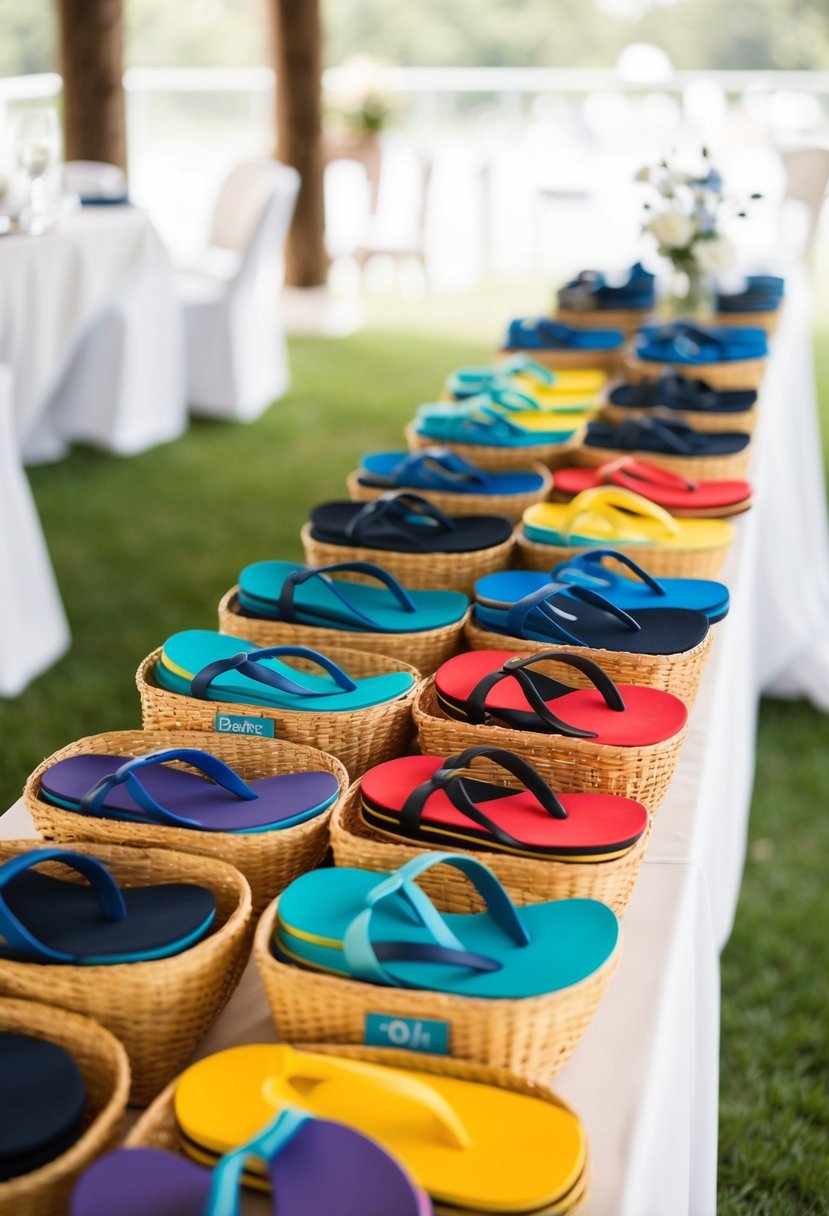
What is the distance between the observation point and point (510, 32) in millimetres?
20406

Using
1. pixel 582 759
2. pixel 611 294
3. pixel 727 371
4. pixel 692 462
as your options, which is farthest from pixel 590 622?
pixel 611 294

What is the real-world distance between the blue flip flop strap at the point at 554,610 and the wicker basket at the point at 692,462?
508 millimetres

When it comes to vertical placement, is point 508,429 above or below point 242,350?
above

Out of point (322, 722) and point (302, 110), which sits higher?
point (302, 110)

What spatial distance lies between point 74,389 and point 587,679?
3.38 meters

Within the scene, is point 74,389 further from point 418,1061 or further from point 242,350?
point 418,1061

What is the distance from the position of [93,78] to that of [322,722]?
493 cm

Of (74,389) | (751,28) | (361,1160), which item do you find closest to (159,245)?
(74,389)

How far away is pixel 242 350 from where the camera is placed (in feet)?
15.4

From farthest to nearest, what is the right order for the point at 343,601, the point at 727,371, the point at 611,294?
the point at 611,294 < the point at 727,371 < the point at 343,601

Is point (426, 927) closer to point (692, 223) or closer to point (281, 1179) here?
point (281, 1179)

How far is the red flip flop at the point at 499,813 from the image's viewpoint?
0.83 m

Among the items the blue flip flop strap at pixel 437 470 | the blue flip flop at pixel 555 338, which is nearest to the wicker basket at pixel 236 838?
the blue flip flop strap at pixel 437 470

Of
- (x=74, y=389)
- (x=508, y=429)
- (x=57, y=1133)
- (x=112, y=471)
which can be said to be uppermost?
(x=508, y=429)
